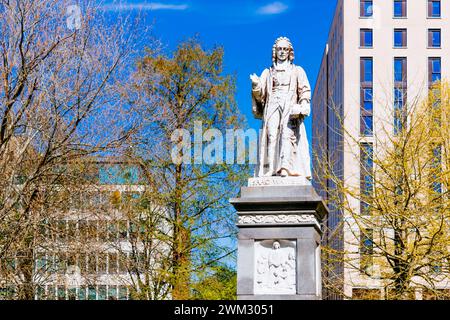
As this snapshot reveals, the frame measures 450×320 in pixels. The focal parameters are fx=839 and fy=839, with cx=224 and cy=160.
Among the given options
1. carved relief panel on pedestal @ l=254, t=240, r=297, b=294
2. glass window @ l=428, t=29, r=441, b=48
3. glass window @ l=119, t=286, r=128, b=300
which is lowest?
carved relief panel on pedestal @ l=254, t=240, r=297, b=294

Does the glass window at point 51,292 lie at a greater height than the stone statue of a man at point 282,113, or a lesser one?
lesser

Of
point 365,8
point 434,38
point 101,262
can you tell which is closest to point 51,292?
point 101,262

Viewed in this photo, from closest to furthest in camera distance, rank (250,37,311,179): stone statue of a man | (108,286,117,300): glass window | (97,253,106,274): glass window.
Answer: (250,37,311,179): stone statue of a man, (97,253,106,274): glass window, (108,286,117,300): glass window

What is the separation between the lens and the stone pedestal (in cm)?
1288

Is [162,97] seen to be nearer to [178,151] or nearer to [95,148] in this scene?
[178,151]

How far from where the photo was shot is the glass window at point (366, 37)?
2576 inches

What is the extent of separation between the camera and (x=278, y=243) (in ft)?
42.8

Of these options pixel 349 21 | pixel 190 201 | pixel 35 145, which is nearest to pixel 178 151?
pixel 190 201

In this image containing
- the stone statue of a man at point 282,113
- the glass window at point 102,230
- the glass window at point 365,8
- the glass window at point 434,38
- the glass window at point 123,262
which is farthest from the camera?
the glass window at point 365,8

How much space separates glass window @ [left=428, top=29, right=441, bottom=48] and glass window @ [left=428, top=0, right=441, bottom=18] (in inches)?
47.6

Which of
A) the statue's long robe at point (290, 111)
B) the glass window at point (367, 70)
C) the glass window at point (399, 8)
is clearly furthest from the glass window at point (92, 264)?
the glass window at point (399, 8)

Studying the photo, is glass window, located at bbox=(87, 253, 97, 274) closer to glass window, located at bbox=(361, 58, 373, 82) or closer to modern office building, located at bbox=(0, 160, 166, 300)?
modern office building, located at bbox=(0, 160, 166, 300)

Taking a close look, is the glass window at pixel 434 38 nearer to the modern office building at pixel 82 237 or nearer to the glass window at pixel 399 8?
the glass window at pixel 399 8

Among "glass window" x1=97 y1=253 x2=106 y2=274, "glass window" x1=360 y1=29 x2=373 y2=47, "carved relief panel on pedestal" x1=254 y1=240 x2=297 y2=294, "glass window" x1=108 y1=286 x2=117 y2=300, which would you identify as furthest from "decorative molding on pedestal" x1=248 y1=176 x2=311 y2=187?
"glass window" x1=360 y1=29 x2=373 y2=47
